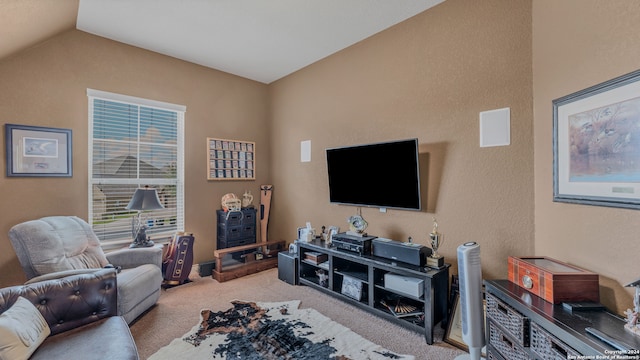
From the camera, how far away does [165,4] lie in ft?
8.61

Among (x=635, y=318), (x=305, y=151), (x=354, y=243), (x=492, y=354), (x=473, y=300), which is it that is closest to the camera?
(x=635, y=318)

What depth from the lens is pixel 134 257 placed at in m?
2.88

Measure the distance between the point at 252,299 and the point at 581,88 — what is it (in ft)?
11.0

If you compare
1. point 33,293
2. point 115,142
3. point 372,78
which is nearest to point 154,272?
point 33,293

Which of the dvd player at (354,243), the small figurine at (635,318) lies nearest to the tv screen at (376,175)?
the dvd player at (354,243)

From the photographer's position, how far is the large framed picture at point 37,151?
8.84 ft

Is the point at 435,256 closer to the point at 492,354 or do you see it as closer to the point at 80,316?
the point at 492,354

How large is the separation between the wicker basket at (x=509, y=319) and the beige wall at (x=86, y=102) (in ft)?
11.9

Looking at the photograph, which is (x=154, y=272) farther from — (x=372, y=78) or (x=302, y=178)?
(x=372, y=78)

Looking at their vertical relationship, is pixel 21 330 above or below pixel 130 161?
below

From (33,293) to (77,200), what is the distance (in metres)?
1.75

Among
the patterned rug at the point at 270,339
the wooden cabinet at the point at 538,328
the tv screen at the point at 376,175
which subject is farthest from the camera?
the tv screen at the point at 376,175

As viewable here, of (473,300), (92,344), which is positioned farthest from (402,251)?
(92,344)

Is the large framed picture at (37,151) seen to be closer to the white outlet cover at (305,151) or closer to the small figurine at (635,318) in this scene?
the white outlet cover at (305,151)
